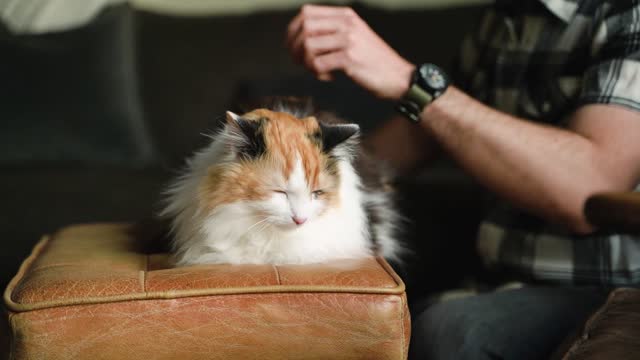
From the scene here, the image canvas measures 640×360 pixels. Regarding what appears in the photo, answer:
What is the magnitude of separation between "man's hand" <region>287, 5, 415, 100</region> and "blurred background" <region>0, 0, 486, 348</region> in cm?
53

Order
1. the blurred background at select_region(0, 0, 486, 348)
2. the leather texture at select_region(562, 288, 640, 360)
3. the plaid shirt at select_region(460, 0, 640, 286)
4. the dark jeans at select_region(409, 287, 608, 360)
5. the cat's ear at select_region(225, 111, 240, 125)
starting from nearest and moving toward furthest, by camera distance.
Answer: the leather texture at select_region(562, 288, 640, 360)
the cat's ear at select_region(225, 111, 240, 125)
the dark jeans at select_region(409, 287, 608, 360)
the plaid shirt at select_region(460, 0, 640, 286)
the blurred background at select_region(0, 0, 486, 348)

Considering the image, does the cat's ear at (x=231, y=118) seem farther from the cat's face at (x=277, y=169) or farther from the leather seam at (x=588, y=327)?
the leather seam at (x=588, y=327)

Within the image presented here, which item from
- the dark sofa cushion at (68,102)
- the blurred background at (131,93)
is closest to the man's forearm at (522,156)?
the blurred background at (131,93)

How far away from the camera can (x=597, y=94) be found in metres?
1.27

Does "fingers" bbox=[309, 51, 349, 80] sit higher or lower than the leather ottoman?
higher

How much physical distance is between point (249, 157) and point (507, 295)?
535mm

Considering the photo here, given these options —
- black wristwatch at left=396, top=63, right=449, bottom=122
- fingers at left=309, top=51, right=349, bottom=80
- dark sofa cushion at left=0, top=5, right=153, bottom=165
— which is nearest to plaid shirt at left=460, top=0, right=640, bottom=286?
black wristwatch at left=396, top=63, right=449, bottom=122

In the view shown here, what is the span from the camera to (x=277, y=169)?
1071 millimetres

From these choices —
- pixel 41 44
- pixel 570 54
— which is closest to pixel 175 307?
pixel 570 54

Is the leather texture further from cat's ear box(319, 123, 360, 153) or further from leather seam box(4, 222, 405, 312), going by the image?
cat's ear box(319, 123, 360, 153)

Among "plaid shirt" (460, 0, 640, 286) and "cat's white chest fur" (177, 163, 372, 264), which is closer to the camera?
"cat's white chest fur" (177, 163, 372, 264)

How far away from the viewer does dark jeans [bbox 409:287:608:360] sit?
1.17m

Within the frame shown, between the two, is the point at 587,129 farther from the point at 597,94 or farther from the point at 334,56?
the point at 334,56

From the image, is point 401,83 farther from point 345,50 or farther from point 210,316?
point 210,316
